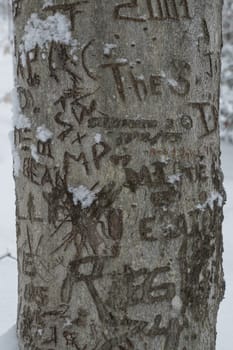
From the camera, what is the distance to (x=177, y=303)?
135 cm

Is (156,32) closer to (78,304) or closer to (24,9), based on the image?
(24,9)

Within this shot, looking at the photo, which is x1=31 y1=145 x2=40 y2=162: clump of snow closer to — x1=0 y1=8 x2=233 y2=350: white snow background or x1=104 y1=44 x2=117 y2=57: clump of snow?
x1=104 y1=44 x2=117 y2=57: clump of snow

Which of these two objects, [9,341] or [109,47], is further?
[9,341]

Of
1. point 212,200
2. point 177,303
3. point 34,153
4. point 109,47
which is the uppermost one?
point 109,47

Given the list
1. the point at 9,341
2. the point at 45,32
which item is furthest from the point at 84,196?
the point at 9,341

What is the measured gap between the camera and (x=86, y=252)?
129 centimetres

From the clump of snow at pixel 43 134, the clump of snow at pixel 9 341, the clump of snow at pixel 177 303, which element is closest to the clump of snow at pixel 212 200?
the clump of snow at pixel 177 303

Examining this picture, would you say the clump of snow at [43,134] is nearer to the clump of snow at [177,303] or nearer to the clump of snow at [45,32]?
the clump of snow at [45,32]

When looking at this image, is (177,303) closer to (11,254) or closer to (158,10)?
(158,10)

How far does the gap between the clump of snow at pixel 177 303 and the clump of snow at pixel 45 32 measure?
2.06 feet

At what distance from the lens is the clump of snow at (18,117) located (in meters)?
1.35

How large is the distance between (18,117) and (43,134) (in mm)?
116

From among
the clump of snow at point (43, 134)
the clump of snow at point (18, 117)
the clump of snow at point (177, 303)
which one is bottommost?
the clump of snow at point (177, 303)

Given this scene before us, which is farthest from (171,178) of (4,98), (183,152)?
(4,98)
